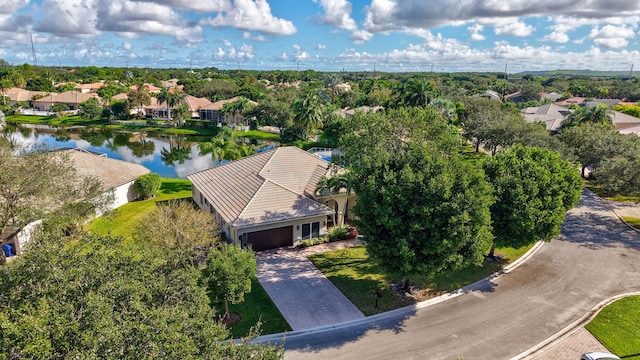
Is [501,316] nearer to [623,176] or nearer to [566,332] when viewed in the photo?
[566,332]

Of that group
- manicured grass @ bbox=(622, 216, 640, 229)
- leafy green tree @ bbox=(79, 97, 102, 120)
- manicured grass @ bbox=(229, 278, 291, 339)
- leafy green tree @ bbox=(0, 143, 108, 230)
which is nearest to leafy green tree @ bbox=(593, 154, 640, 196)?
manicured grass @ bbox=(622, 216, 640, 229)

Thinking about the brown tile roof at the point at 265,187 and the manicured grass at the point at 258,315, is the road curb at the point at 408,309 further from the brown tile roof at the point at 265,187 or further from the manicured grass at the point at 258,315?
the brown tile roof at the point at 265,187

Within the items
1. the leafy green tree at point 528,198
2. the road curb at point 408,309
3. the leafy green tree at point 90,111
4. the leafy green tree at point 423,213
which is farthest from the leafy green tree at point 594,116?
the leafy green tree at point 90,111

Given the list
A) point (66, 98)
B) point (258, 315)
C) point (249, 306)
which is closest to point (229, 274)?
point (258, 315)

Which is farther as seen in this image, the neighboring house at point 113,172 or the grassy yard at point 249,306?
the neighboring house at point 113,172

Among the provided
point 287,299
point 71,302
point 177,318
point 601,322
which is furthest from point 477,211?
point 71,302
